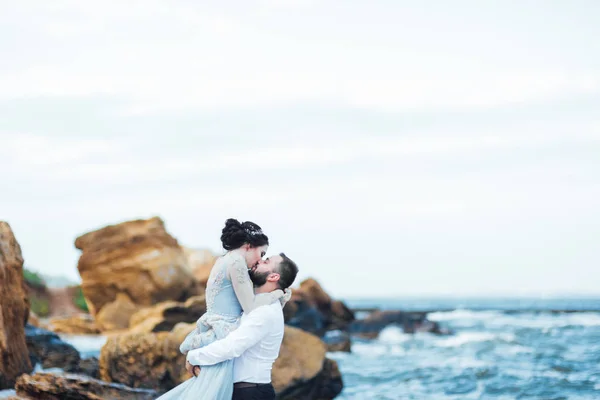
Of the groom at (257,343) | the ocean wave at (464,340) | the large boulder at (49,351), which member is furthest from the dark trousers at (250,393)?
the ocean wave at (464,340)

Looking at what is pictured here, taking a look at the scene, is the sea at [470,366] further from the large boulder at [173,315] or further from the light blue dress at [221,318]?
the light blue dress at [221,318]

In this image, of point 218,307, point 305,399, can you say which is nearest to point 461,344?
point 305,399

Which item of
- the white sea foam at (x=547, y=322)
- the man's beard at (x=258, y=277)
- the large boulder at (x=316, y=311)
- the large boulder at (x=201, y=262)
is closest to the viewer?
the man's beard at (x=258, y=277)

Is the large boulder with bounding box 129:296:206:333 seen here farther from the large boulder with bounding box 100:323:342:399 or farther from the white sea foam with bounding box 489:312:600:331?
the white sea foam with bounding box 489:312:600:331

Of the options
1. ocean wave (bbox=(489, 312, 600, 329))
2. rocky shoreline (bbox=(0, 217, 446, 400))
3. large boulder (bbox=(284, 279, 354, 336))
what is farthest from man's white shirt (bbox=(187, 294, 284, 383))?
ocean wave (bbox=(489, 312, 600, 329))

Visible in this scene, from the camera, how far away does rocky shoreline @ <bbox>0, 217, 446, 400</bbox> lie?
36.7 ft

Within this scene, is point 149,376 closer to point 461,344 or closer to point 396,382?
point 396,382

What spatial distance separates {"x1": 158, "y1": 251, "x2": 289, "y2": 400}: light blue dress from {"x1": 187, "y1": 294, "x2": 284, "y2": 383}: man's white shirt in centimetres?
8

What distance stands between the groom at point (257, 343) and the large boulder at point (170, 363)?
6.76 meters

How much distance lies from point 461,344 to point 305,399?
1438 centimetres

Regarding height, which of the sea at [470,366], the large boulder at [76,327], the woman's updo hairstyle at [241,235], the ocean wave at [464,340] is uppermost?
the woman's updo hairstyle at [241,235]

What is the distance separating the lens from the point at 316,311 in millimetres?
30750

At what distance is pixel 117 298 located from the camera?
25734 millimetres

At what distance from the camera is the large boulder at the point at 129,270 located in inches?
992
